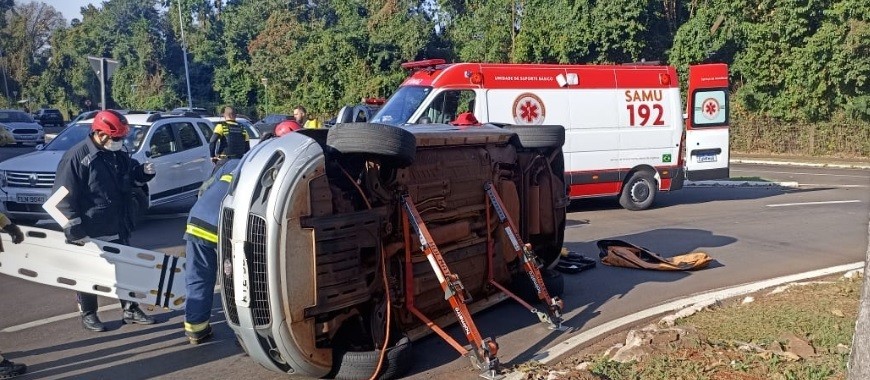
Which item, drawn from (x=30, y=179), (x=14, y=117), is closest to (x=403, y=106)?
(x=30, y=179)

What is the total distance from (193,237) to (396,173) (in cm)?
168

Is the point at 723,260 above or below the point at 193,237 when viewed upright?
below

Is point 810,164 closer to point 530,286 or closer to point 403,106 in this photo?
point 403,106

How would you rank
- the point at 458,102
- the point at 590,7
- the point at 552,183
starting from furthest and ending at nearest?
the point at 590,7 → the point at 458,102 → the point at 552,183

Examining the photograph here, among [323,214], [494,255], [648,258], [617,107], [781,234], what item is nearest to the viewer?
[323,214]

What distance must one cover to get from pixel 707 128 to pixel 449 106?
5.75 m

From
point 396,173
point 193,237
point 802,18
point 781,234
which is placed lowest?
point 781,234

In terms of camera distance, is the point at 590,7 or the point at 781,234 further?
the point at 590,7

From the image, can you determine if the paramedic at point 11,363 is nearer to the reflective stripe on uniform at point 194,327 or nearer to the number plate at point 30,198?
the reflective stripe on uniform at point 194,327

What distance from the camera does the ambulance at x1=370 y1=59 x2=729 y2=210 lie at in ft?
42.1

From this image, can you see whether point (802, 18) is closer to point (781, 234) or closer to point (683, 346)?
point (781, 234)

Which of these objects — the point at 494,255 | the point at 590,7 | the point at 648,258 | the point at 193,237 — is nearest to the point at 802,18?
the point at 590,7

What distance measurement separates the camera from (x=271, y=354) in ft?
16.4

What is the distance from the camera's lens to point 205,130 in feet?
47.5
